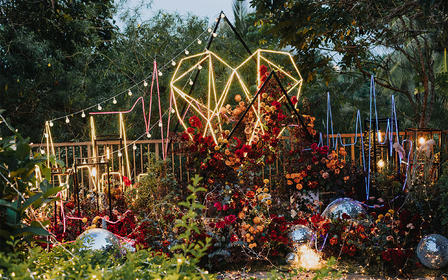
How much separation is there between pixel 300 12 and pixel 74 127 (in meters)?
5.48

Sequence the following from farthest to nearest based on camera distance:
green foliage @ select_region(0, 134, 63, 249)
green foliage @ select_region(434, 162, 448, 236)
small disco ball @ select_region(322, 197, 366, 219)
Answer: small disco ball @ select_region(322, 197, 366, 219) → green foliage @ select_region(434, 162, 448, 236) → green foliage @ select_region(0, 134, 63, 249)

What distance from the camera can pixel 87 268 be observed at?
1598 millimetres

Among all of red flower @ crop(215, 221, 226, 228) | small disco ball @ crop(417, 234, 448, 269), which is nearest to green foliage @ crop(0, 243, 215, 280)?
red flower @ crop(215, 221, 226, 228)

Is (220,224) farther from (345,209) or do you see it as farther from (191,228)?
(191,228)

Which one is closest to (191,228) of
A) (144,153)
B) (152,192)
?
(152,192)

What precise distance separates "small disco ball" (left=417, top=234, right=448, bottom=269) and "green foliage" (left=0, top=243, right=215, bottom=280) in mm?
3007

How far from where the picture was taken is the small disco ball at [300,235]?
4.09 m

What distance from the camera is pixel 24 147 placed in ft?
6.37

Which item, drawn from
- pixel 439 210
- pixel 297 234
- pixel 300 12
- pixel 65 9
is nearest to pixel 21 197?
pixel 297 234

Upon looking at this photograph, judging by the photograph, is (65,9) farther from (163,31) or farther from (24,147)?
(24,147)

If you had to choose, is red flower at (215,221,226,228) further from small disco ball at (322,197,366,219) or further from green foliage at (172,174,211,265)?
green foliage at (172,174,211,265)

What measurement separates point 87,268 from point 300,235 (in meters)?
2.85

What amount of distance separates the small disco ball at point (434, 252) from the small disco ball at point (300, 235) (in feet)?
3.34

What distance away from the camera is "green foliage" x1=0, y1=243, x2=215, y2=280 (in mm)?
1295
